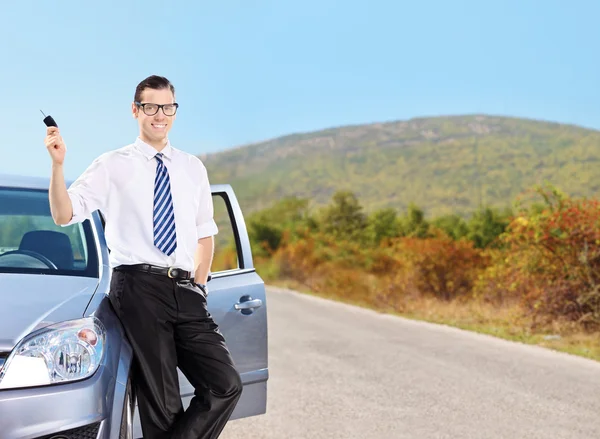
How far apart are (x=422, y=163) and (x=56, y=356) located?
4382 inches

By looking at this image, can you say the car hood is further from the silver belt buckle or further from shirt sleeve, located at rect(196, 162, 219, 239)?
shirt sleeve, located at rect(196, 162, 219, 239)

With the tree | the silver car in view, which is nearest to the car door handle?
the silver car

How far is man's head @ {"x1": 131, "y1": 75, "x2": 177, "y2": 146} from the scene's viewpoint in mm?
3986

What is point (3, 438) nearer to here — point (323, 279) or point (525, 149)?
point (323, 279)

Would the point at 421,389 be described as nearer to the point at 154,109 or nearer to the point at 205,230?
the point at 205,230

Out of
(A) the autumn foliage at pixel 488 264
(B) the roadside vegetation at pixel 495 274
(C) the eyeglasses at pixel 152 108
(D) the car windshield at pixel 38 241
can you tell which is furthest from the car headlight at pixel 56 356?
(A) the autumn foliage at pixel 488 264

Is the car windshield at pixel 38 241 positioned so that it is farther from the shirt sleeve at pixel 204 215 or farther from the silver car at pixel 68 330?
the shirt sleeve at pixel 204 215

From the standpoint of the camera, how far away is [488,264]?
2272 centimetres

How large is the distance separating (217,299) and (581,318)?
393 inches

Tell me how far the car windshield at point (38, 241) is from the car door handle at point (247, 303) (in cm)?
85

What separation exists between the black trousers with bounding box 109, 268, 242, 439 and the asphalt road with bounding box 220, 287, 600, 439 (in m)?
2.33

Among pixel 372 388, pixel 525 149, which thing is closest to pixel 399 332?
pixel 372 388

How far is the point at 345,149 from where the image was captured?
129 meters

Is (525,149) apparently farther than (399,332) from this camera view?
Yes
